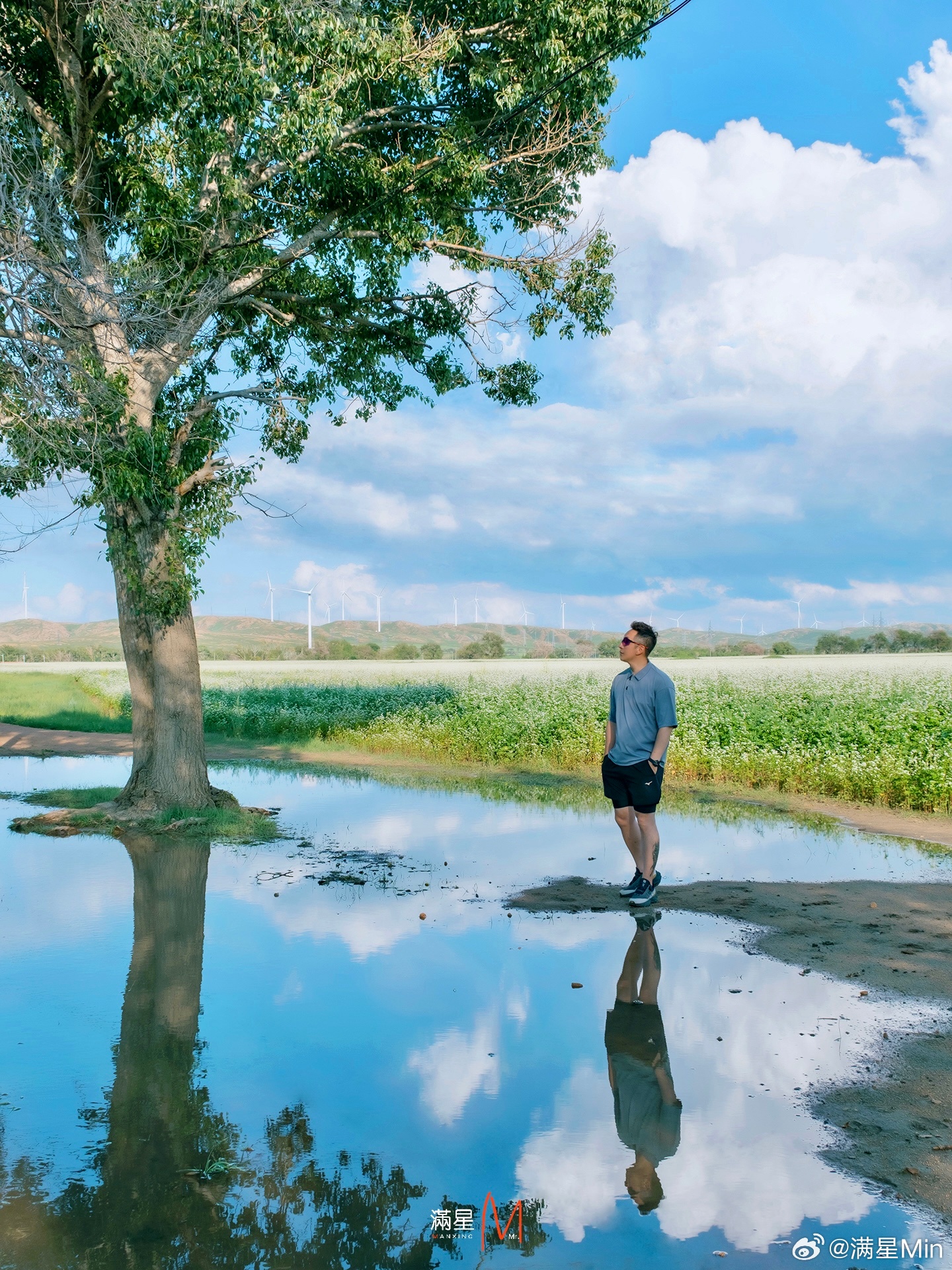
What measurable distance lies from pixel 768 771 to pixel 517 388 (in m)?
7.62

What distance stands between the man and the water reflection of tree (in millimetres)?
4378

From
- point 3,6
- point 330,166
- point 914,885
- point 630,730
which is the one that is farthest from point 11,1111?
point 3,6

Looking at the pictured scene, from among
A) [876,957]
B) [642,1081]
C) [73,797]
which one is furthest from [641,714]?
[73,797]

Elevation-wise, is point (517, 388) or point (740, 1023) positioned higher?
point (517, 388)

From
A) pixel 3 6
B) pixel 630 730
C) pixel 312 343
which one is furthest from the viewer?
pixel 312 343

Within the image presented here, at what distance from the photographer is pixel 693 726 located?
18062 mm

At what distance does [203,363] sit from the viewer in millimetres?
15125

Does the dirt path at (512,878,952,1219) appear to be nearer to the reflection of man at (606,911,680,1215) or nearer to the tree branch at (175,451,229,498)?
the reflection of man at (606,911,680,1215)

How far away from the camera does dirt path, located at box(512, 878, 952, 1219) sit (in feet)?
12.7

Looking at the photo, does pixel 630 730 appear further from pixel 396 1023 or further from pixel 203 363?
pixel 203 363
